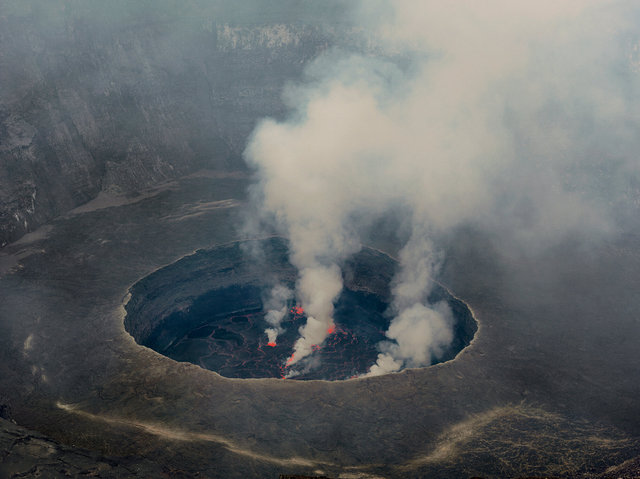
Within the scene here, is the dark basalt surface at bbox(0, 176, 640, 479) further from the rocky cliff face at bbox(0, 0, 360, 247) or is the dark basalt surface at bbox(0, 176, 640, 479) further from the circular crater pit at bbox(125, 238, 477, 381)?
the rocky cliff face at bbox(0, 0, 360, 247)

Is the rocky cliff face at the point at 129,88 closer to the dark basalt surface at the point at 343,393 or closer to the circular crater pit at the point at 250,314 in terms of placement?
the dark basalt surface at the point at 343,393

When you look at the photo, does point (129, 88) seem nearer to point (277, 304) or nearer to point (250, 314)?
point (250, 314)

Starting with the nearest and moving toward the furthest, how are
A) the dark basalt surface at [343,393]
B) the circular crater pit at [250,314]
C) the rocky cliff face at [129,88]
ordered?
1. the dark basalt surface at [343,393]
2. the circular crater pit at [250,314]
3. the rocky cliff face at [129,88]

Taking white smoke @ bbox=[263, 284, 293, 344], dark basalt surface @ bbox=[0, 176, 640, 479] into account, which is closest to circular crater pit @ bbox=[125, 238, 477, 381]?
white smoke @ bbox=[263, 284, 293, 344]

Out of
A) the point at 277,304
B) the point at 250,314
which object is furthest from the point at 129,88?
the point at 277,304

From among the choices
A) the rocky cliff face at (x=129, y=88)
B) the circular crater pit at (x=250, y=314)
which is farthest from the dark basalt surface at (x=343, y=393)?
the rocky cliff face at (x=129, y=88)
